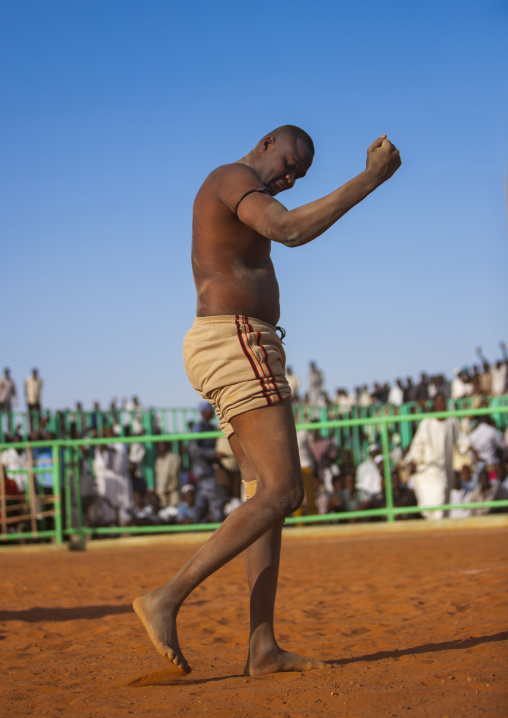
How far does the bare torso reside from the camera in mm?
3002

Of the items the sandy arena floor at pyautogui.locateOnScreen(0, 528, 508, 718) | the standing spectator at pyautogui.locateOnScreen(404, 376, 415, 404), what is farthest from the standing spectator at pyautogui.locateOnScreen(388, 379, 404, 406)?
the sandy arena floor at pyautogui.locateOnScreen(0, 528, 508, 718)

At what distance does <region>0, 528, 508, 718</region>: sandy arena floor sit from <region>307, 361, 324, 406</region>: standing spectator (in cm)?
1140

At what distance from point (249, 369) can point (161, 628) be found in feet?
3.07

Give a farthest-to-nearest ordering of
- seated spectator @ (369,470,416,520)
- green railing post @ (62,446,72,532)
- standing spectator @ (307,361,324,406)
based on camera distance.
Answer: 1. standing spectator @ (307,361,324,406)
2. green railing post @ (62,446,72,532)
3. seated spectator @ (369,470,416,520)

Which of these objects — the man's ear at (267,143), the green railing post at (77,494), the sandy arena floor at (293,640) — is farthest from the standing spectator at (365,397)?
the man's ear at (267,143)

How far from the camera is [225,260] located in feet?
9.95

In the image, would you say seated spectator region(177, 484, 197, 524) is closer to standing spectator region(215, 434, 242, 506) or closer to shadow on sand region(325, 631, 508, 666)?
standing spectator region(215, 434, 242, 506)

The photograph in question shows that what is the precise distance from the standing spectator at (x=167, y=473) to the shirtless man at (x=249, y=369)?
9093 millimetres

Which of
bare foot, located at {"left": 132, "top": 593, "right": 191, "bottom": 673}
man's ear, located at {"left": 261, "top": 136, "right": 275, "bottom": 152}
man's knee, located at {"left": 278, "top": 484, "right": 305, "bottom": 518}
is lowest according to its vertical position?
bare foot, located at {"left": 132, "top": 593, "right": 191, "bottom": 673}

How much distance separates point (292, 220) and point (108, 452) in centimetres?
998

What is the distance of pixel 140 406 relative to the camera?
1705cm

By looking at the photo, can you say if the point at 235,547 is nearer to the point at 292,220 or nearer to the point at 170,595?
the point at 170,595

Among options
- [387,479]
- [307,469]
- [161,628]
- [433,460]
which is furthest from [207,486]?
[161,628]

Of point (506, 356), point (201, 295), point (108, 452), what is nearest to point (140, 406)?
point (108, 452)
